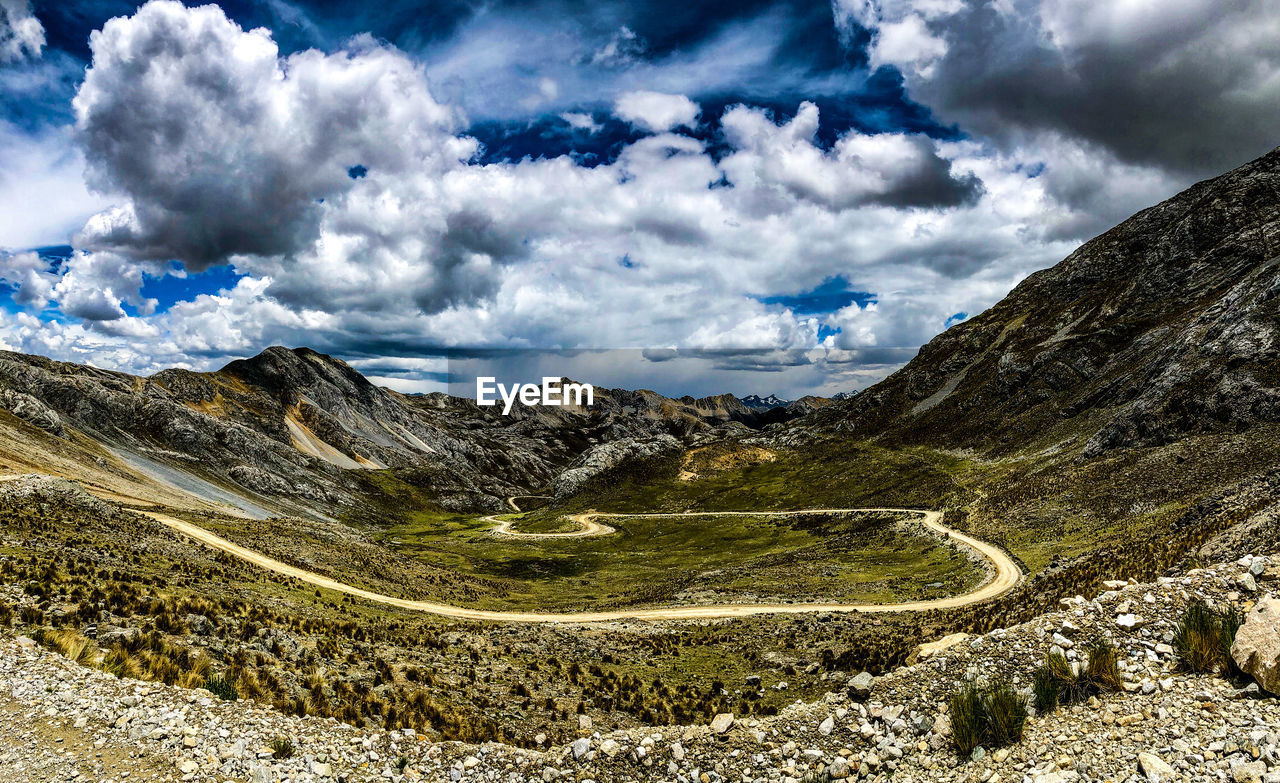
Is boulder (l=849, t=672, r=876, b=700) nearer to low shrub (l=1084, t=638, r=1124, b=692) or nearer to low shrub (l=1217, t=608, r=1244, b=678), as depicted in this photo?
low shrub (l=1084, t=638, r=1124, b=692)

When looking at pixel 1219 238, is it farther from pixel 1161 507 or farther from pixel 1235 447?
pixel 1161 507

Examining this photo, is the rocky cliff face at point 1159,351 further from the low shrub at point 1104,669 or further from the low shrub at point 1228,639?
the low shrub at point 1104,669

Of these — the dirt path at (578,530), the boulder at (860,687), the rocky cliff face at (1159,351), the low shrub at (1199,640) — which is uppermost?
the rocky cliff face at (1159,351)

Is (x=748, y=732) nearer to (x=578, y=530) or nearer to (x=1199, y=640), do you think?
(x=1199, y=640)

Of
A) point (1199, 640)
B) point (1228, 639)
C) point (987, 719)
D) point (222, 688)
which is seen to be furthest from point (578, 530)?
point (1228, 639)

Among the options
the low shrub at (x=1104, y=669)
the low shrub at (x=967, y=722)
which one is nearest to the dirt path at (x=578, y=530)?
the low shrub at (x=967, y=722)

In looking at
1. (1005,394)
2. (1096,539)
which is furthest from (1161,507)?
(1005,394)
